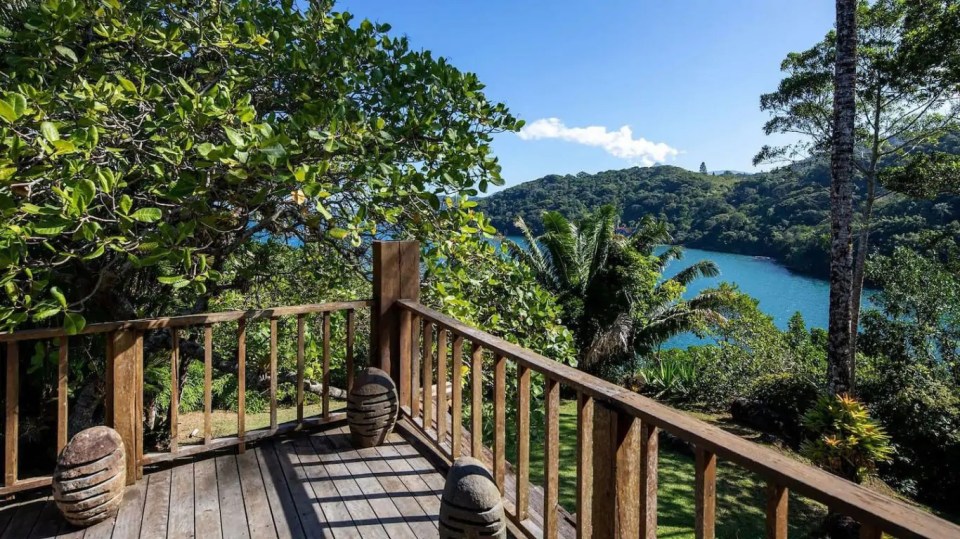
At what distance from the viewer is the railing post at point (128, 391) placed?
7.80 ft

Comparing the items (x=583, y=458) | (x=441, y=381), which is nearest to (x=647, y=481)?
(x=583, y=458)

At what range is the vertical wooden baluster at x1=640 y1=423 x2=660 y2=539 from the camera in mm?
1354

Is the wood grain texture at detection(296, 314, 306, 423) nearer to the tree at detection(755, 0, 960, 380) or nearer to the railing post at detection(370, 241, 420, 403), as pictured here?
the railing post at detection(370, 241, 420, 403)

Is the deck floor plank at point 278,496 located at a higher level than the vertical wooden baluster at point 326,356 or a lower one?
lower

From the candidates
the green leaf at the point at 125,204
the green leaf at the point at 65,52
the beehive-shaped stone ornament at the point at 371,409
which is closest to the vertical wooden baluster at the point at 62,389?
the green leaf at the point at 125,204

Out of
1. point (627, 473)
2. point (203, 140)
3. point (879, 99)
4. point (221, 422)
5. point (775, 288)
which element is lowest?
point (221, 422)

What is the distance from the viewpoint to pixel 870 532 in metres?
0.87

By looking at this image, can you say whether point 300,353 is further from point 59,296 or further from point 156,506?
point 59,296

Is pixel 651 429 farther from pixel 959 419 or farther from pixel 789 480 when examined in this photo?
pixel 959 419

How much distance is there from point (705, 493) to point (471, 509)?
0.82 metres

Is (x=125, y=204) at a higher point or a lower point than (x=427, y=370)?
higher

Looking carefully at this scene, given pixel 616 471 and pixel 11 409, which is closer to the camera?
pixel 616 471

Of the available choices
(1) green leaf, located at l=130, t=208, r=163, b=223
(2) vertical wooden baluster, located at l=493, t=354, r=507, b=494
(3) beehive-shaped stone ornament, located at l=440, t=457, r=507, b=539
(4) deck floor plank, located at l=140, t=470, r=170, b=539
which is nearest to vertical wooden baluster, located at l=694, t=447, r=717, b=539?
(3) beehive-shaped stone ornament, located at l=440, t=457, r=507, b=539

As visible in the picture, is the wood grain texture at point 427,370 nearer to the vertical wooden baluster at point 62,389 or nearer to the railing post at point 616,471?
the railing post at point 616,471
